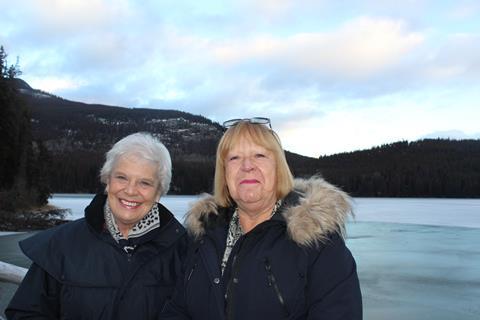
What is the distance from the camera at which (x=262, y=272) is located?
2059mm

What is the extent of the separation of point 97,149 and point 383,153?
223 ft

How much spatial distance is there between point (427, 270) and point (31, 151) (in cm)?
2941

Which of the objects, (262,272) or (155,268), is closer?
(262,272)

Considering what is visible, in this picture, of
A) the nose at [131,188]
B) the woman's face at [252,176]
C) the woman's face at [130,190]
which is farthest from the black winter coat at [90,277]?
the woman's face at [252,176]

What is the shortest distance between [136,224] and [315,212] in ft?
3.24

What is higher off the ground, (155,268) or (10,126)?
(10,126)

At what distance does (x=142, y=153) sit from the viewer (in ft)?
8.52

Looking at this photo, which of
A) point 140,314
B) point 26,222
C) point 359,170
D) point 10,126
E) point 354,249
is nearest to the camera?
point 140,314

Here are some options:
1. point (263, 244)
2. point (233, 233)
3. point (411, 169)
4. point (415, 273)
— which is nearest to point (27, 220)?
point (415, 273)

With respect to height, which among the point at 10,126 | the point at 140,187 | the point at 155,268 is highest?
the point at 10,126

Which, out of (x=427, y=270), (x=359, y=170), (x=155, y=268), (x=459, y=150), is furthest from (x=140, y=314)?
(x=459, y=150)

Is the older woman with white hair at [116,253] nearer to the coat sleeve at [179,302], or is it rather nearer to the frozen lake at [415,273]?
the coat sleeve at [179,302]

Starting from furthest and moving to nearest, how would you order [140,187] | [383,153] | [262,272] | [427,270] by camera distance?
[383,153]
[427,270]
[140,187]
[262,272]

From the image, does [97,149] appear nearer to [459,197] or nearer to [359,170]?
[359,170]
